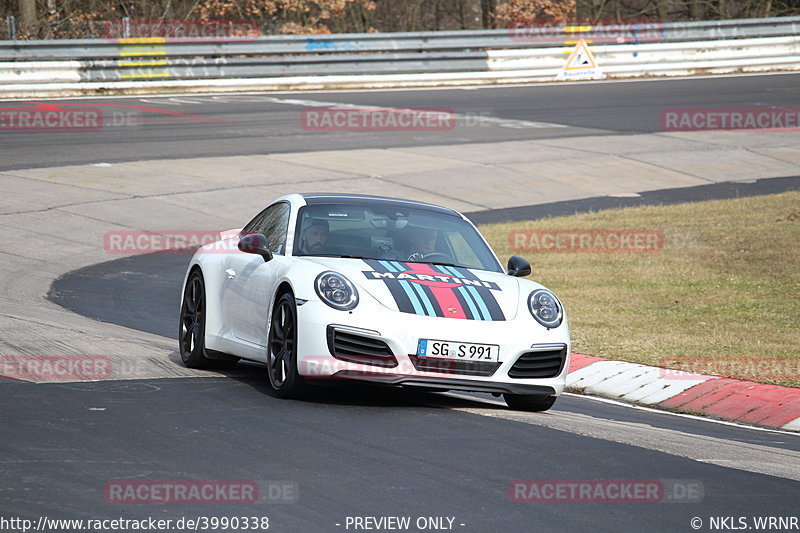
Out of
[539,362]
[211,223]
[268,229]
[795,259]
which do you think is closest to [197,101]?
[211,223]

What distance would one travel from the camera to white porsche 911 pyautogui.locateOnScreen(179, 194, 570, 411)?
7.59 m

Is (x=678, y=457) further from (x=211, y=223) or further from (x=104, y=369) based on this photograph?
(x=211, y=223)

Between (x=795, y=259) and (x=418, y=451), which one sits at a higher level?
(x=418, y=451)

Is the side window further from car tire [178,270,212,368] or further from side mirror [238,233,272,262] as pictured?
car tire [178,270,212,368]

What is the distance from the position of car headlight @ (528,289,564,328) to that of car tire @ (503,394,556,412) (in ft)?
1.68

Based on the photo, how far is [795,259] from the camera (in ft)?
48.5

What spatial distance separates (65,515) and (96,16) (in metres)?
35.4

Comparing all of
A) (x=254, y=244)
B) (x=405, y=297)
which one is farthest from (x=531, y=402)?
(x=254, y=244)

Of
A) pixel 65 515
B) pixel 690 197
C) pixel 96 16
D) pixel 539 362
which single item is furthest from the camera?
pixel 96 16
